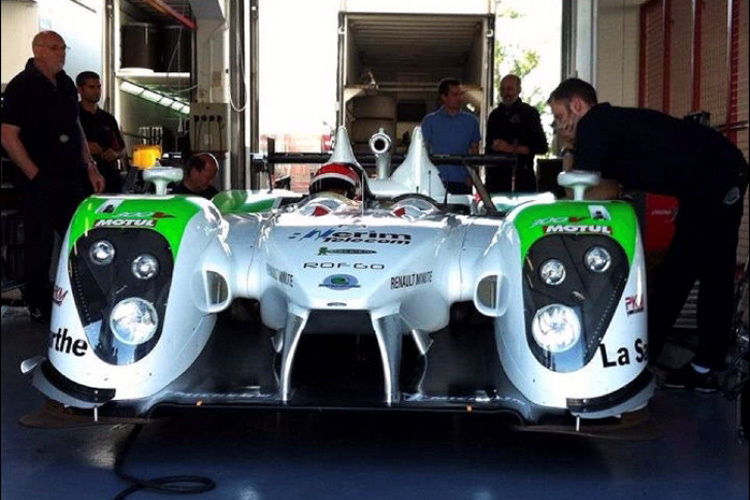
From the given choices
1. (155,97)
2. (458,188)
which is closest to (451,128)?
(458,188)

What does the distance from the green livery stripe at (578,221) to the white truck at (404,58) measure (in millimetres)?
9116

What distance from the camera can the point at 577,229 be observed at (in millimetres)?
3303

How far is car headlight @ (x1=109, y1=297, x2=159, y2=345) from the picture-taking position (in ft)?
10.6

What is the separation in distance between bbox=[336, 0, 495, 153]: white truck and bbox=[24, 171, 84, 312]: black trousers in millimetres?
7063

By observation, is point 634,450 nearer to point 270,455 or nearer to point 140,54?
point 270,455

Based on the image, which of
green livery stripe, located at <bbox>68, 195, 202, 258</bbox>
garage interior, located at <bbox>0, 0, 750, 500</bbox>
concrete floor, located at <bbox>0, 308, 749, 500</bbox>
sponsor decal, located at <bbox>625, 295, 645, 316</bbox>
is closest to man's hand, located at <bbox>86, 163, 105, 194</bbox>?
garage interior, located at <bbox>0, 0, 750, 500</bbox>

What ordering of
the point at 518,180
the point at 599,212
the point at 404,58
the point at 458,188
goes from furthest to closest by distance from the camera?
1. the point at 404,58
2. the point at 518,180
3. the point at 458,188
4. the point at 599,212

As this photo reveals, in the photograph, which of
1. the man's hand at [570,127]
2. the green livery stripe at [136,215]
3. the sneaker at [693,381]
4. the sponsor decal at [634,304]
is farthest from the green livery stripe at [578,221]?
the sneaker at [693,381]

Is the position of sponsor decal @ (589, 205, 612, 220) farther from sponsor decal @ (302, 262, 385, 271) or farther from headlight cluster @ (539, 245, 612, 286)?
sponsor decal @ (302, 262, 385, 271)

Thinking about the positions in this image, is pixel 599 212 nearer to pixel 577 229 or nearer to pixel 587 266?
pixel 577 229

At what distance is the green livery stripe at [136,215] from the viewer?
134 inches

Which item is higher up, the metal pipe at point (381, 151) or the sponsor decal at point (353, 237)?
the metal pipe at point (381, 151)

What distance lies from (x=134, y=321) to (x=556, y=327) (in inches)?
50.3

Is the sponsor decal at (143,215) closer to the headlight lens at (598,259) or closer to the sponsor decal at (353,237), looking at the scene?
the sponsor decal at (353,237)
